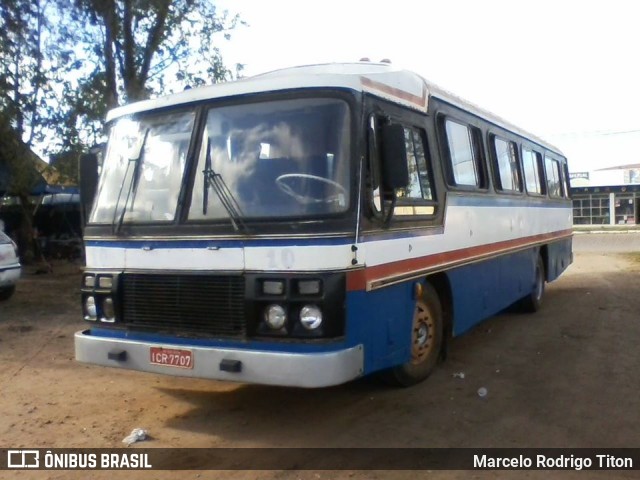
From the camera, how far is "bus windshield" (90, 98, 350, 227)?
519cm

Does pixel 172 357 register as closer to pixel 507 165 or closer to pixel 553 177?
pixel 507 165

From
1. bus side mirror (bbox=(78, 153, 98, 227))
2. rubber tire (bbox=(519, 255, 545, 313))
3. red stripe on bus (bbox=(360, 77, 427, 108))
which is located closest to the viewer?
red stripe on bus (bbox=(360, 77, 427, 108))

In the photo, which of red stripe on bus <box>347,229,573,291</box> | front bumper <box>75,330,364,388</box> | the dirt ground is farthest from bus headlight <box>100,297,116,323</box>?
red stripe on bus <box>347,229,573,291</box>

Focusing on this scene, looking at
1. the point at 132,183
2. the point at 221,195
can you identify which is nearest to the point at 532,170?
the point at 221,195

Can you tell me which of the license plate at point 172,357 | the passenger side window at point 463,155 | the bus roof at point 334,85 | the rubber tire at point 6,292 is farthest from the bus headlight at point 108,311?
the rubber tire at point 6,292

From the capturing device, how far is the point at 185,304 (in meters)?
5.43

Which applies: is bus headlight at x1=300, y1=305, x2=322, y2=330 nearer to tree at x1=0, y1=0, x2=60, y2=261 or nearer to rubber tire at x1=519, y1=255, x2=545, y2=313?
rubber tire at x1=519, y1=255, x2=545, y2=313

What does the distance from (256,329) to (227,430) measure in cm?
110

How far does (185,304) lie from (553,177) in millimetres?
9556

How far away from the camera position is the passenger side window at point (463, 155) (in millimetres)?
7238

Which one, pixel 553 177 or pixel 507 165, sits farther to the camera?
pixel 553 177

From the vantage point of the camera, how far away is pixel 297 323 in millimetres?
5047

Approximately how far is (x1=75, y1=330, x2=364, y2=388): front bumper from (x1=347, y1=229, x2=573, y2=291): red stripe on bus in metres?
0.51

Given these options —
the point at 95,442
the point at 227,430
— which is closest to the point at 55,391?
the point at 95,442
